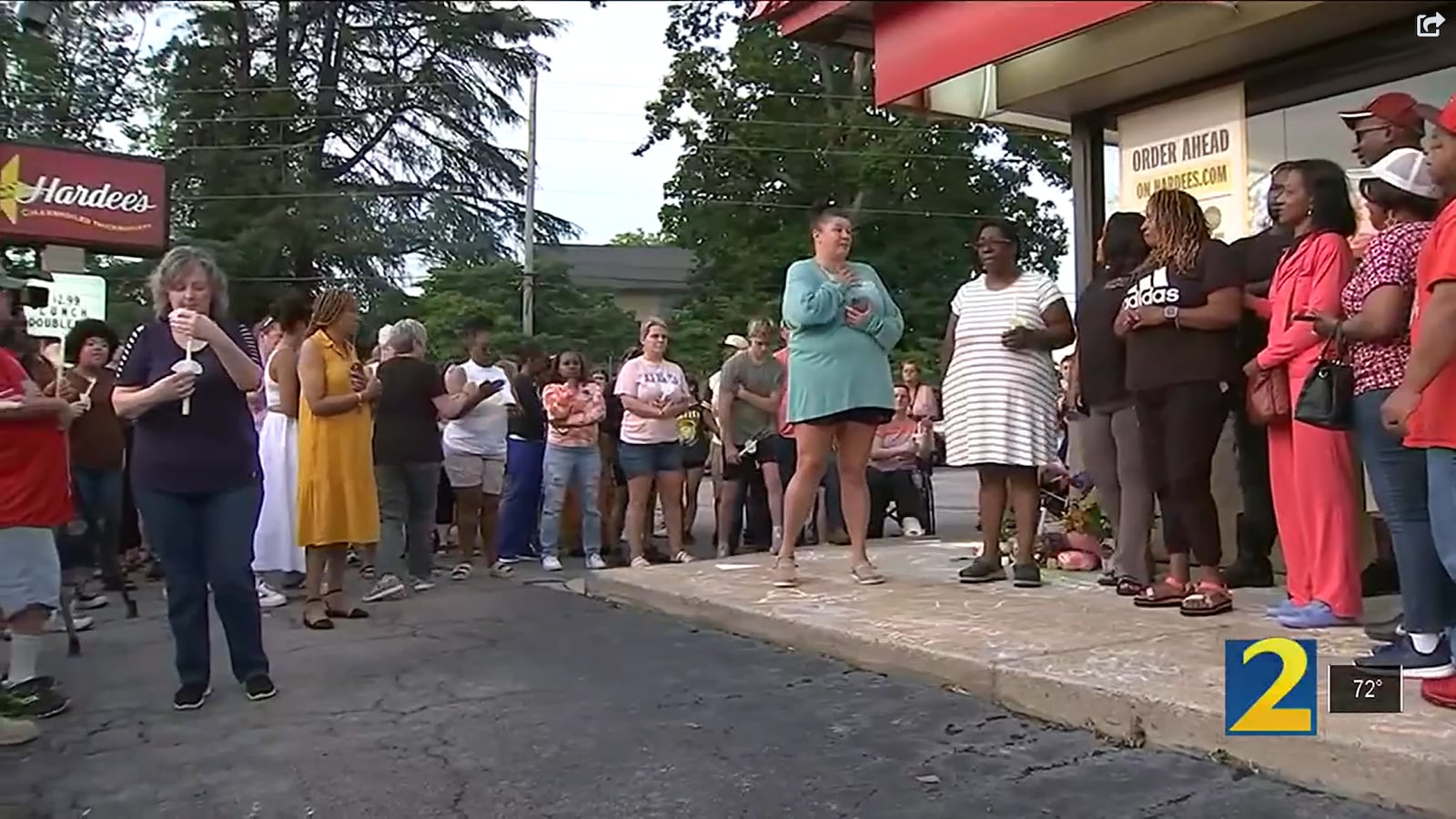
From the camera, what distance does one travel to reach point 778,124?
2914cm

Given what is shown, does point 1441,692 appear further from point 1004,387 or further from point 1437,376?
point 1004,387

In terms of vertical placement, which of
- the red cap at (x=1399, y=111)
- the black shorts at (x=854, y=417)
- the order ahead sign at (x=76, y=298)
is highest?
the order ahead sign at (x=76, y=298)

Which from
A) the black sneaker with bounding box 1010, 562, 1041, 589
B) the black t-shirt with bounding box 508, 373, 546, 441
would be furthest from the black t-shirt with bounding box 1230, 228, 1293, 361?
the black t-shirt with bounding box 508, 373, 546, 441

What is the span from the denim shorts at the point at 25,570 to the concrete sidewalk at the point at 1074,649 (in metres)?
2.66

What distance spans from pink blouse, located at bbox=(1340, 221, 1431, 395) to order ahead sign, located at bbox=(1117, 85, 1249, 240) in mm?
2174

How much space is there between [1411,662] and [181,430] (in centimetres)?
409

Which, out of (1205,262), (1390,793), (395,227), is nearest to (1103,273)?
(1205,262)

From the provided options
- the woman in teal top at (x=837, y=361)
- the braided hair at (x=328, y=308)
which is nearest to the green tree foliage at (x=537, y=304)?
the braided hair at (x=328, y=308)

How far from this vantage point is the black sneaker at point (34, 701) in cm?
455

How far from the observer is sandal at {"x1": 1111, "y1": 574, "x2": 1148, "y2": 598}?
5.51 metres

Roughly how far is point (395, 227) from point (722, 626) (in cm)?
2638

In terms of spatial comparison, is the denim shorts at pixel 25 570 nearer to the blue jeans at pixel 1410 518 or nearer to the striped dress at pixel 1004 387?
the striped dress at pixel 1004 387

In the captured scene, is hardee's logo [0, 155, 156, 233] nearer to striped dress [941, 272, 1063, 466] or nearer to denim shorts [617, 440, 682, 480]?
denim shorts [617, 440, 682, 480]

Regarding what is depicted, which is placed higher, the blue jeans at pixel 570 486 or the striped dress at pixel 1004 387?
the striped dress at pixel 1004 387
